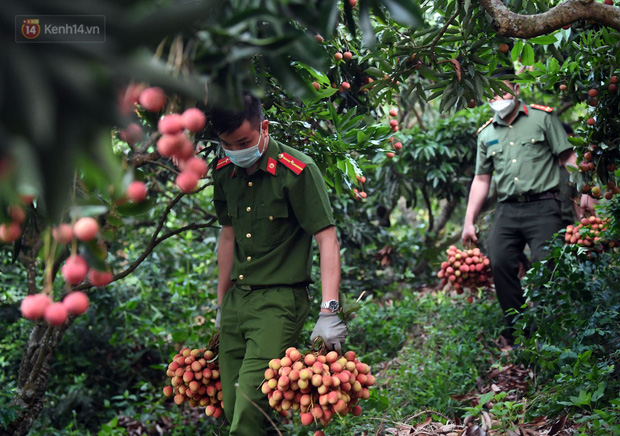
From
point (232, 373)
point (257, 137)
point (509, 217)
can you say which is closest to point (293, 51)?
point (257, 137)

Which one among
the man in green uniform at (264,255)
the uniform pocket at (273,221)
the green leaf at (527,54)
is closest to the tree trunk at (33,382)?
the man in green uniform at (264,255)

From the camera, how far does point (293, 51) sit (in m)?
1.11

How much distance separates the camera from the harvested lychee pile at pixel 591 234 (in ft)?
10.5

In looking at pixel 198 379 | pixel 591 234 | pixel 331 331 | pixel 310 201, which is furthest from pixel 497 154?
pixel 198 379

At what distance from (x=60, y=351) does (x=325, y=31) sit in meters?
4.23

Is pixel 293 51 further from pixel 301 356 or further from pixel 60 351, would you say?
pixel 60 351

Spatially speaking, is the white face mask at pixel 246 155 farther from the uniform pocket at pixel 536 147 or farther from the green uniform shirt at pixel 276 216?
the uniform pocket at pixel 536 147

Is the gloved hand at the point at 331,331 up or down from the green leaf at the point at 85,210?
down

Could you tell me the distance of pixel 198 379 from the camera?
276cm

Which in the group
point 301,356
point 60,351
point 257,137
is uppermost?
point 257,137

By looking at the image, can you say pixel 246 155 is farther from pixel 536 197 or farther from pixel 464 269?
pixel 536 197

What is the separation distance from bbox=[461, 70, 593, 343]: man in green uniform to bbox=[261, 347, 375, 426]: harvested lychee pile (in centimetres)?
204

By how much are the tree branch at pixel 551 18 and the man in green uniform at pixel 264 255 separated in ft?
3.39

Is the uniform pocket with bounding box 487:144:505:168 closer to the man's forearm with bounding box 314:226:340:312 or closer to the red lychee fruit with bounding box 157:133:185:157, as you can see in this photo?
the man's forearm with bounding box 314:226:340:312
